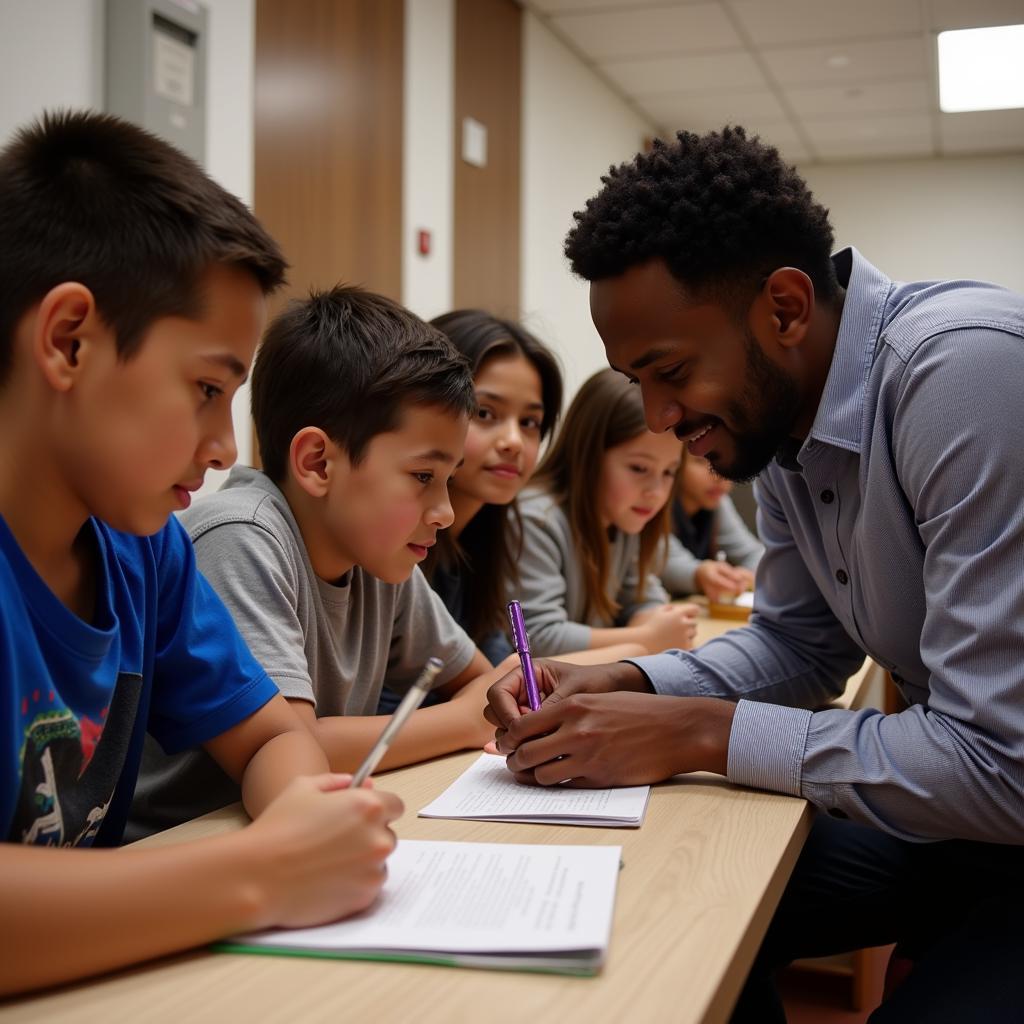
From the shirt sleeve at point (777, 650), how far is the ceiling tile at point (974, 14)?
367 cm

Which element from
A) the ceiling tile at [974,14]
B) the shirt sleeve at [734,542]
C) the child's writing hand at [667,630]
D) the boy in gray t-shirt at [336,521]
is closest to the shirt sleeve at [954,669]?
the boy in gray t-shirt at [336,521]

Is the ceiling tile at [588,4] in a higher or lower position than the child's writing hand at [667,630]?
higher

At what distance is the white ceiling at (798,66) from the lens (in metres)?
4.45

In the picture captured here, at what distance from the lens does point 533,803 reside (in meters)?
1.03

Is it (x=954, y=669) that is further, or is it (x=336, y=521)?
(x=336, y=521)

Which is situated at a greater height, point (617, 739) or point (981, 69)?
→ point (981, 69)

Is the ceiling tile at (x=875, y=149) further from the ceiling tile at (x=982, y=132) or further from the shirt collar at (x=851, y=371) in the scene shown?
the shirt collar at (x=851, y=371)

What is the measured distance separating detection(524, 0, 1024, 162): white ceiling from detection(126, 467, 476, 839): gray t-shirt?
3.69 m

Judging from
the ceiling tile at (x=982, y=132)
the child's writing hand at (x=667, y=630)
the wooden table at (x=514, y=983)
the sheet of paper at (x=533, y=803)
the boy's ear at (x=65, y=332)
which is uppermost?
the ceiling tile at (x=982, y=132)

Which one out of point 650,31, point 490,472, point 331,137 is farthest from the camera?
A: point 650,31

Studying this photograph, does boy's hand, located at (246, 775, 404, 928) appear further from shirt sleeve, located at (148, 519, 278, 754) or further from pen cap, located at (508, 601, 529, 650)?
pen cap, located at (508, 601, 529, 650)

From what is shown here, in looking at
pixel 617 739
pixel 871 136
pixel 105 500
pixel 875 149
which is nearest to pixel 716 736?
pixel 617 739

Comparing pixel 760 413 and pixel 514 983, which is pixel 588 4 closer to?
pixel 760 413

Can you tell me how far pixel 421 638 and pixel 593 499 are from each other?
0.95m
